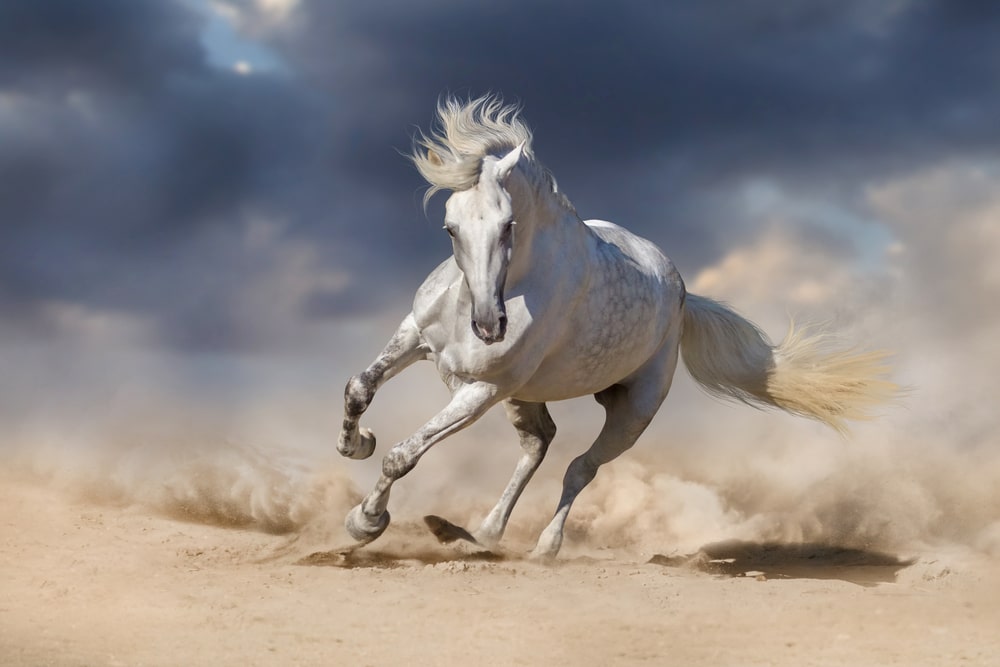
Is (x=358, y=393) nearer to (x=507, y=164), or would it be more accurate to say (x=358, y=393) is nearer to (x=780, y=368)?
(x=507, y=164)

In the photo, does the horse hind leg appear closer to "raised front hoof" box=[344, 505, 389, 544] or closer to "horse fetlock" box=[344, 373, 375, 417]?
"raised front hoof" box=[344, 505, 389, 544]

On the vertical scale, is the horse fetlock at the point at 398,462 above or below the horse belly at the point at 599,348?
below

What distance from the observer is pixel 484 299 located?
17.6 ft

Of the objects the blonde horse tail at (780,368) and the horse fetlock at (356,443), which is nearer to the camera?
the horse fetlock at (356,443)

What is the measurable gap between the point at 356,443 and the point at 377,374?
1.68 ft

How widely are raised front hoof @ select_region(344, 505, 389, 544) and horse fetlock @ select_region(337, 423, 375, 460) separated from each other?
1.43ft

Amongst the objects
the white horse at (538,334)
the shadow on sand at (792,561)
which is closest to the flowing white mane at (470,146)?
the white horse at (538,334)

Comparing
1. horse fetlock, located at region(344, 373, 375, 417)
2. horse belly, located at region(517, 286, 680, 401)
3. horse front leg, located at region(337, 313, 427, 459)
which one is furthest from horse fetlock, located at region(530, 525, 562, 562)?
horse fetlock, located at region(344, 373, 375, 417)

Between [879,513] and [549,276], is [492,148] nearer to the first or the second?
[549,276]

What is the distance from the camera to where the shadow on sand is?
729 centimetres

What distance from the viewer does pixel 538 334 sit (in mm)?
6164

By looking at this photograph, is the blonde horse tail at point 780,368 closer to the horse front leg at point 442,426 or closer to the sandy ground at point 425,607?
the sandy ground at point 425,607

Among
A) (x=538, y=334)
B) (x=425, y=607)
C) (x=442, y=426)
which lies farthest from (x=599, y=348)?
(x=425, y=607)

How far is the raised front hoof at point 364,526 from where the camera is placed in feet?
21.0
